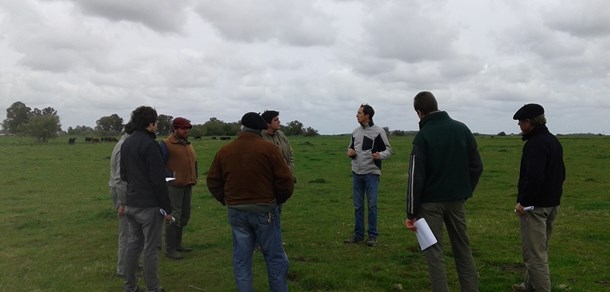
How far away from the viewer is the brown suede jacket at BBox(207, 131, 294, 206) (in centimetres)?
546

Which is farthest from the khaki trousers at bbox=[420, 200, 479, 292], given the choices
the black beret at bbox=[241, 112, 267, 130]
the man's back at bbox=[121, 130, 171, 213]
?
the man's back at bbox=[121, 130, 171, 213]

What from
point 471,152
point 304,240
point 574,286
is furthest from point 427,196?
point 304,240

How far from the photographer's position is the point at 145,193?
6152 mm

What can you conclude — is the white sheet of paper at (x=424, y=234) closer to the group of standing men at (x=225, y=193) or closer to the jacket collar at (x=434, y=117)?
the jacket collar at (x=434, y=117)

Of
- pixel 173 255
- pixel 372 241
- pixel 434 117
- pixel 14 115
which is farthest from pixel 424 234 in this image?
pixel 14 115

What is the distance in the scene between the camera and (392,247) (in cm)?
911

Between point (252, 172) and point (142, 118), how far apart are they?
6.19ft

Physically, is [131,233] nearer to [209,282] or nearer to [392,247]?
[209,282]

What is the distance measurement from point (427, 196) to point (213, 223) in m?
7.67

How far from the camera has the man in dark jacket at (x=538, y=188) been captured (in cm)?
592

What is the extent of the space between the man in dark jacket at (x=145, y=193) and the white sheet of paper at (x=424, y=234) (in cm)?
319

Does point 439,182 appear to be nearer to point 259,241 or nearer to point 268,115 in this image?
point 259,241

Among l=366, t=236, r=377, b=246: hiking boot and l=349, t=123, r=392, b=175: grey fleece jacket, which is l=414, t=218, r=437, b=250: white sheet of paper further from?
l=366, t=236, r=377, b=246: hiking boot

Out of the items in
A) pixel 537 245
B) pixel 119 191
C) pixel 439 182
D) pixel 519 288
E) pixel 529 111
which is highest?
pixel 529 111
